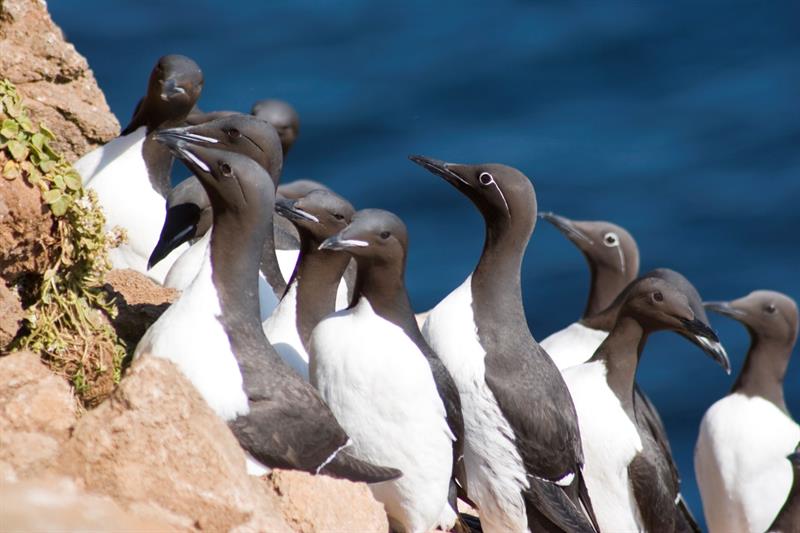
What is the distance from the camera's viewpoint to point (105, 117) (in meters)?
11.6

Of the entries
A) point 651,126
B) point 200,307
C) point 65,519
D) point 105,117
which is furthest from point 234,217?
point 651,126

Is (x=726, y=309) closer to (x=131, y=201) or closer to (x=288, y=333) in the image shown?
(x=131, y=201)

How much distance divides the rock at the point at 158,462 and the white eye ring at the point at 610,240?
760cm

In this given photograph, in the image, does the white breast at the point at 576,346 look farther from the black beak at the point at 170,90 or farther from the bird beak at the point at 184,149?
the bird beak at the point at 184,149

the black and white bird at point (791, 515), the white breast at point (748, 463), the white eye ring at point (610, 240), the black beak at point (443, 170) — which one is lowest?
the white breast at point (748, 463)

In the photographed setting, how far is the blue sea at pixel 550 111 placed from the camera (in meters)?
20.7

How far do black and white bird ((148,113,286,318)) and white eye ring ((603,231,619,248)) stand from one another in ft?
13.3

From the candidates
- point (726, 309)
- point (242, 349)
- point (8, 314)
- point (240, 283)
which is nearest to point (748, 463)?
point (726, 309)

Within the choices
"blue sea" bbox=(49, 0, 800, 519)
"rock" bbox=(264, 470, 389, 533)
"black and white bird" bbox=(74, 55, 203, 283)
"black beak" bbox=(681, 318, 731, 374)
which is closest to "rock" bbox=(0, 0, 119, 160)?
"black and white bird" bbox=(74, 55, 203, 283)

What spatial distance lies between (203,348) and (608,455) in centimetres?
330

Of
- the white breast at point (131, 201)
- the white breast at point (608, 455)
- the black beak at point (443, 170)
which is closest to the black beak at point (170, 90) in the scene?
the white breast at point (131, 201)

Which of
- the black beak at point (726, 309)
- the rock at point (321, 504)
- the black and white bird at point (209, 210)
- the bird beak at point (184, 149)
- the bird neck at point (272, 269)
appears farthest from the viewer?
the black beak at point (726, 309)

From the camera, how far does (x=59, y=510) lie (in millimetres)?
6027

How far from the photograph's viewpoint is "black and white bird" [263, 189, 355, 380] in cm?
890
